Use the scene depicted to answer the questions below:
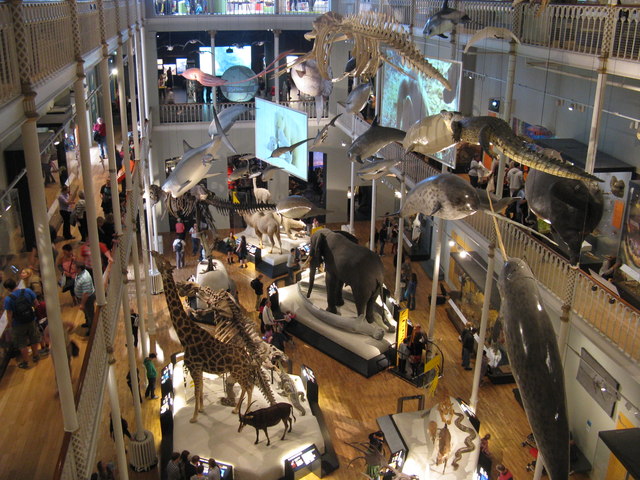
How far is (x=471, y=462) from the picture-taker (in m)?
11.3

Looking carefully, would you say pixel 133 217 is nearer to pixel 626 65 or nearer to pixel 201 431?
pixel 201 431

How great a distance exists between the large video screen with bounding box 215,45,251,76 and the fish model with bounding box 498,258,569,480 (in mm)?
22945

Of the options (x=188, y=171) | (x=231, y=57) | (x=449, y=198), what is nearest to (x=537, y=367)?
(x=449, y=198)

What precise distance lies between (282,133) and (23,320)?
13.9 meters

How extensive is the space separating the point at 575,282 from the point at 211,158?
9061 millimetres

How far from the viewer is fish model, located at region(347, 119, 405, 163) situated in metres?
13.6

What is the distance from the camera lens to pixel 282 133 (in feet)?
72.3

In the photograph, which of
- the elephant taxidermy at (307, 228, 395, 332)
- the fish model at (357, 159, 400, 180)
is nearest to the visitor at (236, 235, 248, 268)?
the elephant taxidermy at (307, 228, 395, 332)

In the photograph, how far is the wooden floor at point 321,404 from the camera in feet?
25.4

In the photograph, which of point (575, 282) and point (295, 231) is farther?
point (295, 231)

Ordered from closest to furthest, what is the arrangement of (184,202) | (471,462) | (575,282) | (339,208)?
(575,282) < (471,462) < (184,202) < (339,208)

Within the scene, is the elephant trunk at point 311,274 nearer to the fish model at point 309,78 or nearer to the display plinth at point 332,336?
the display plinth at point 332,336

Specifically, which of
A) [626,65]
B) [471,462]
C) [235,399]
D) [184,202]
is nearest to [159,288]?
[184,202]

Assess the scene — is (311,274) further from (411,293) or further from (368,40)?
(368,40)
